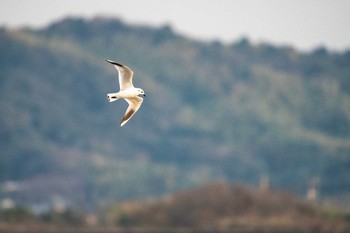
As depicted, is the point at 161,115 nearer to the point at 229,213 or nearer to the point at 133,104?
the point at 229,213

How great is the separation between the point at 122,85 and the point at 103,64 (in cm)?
10509

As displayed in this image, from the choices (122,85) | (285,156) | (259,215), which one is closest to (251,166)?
(285,156)

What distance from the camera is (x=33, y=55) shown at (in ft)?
403

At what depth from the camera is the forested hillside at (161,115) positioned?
94938 millimetres

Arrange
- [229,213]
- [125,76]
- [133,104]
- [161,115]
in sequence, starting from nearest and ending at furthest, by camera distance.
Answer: [125,76]
[133,104]
[229,213]
[161,115]

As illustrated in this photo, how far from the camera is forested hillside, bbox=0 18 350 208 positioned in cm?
9494

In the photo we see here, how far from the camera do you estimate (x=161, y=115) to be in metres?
120

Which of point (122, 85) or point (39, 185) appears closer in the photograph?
point (122, 85)

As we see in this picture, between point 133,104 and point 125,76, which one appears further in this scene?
point 133,104

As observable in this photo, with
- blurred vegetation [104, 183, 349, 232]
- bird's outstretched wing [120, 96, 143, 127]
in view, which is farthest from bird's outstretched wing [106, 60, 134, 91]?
blurred vegetation [104, 183, 349, 232]

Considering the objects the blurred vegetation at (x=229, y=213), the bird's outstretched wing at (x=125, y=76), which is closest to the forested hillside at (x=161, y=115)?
the blurred vegetation at (x=229, y=213)

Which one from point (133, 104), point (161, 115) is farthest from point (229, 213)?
point (161, 115)

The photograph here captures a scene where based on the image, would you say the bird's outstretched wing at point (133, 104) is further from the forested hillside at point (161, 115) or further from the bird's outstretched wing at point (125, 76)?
the forested hillside at point (161, 115)

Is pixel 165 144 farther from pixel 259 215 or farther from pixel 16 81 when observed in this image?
pixel 259 215
